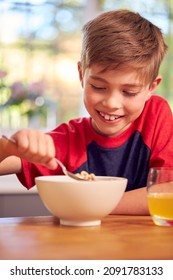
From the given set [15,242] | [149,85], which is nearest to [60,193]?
[15,242]

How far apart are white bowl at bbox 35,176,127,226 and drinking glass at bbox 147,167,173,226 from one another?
0.08m

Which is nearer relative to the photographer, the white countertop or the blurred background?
the white countertop

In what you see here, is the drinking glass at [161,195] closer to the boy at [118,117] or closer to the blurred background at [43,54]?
the boy at [118,117]

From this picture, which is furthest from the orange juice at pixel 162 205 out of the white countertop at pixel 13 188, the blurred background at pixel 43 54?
the blurred background at pixel 43 54

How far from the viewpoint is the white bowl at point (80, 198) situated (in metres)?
1.22

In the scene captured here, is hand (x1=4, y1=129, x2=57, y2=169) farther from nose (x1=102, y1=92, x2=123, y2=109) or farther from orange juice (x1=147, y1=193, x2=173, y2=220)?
nose (x1=102, y1=92, x2=123, y2=109)

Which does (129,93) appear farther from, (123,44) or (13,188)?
(13,188)

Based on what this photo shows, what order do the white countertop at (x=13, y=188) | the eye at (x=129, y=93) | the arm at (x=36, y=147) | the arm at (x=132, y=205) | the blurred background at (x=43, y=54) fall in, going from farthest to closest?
the blurred background at (x=43, y=54), the white countertop at (x=13, y=188), the eye at (x=129, y=93), the arm at (x=132, y=205), the arm at (x=36, y=147)

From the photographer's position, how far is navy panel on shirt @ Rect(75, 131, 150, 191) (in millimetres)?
1729

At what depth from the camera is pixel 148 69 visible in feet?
5.22

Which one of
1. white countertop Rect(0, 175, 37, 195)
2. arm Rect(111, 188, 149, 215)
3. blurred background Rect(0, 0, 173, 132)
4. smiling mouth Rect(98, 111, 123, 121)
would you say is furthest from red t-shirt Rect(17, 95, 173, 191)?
blurred background Rect(0, 0, 173, 132)

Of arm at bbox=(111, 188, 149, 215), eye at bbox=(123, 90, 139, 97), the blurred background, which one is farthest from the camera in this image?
the blurred background

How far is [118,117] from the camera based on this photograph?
1636mm
